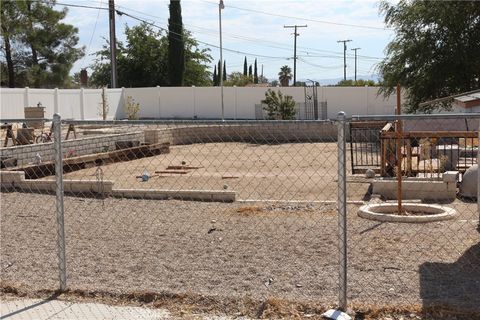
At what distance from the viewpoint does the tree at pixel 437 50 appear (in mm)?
26672

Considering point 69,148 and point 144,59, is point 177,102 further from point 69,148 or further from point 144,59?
point 69,148

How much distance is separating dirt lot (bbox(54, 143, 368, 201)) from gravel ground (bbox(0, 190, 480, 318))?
2.32 metres

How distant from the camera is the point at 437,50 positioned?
27.2 meters

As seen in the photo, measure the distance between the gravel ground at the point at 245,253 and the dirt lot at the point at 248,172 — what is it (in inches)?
91.3

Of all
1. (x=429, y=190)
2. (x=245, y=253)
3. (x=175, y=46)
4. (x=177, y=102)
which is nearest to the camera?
(x=245, y=253)

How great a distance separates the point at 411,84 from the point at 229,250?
72.6 ft

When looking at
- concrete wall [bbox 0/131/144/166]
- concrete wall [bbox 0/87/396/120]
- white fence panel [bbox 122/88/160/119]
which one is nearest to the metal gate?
concrete wall [bbox 0/131/144/166]

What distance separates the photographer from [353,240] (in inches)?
305

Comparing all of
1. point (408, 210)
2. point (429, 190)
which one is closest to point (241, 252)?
point (408, 210)

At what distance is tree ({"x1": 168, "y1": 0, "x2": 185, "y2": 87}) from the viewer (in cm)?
5075

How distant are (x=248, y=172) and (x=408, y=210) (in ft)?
21.8

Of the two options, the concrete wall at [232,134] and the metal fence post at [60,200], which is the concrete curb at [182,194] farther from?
the concrete wall at [232,134]

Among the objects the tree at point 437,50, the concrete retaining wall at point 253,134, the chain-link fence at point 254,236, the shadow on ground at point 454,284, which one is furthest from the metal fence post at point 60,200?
the tree at point 437,50

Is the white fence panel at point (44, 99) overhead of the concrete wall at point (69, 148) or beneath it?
overhead
